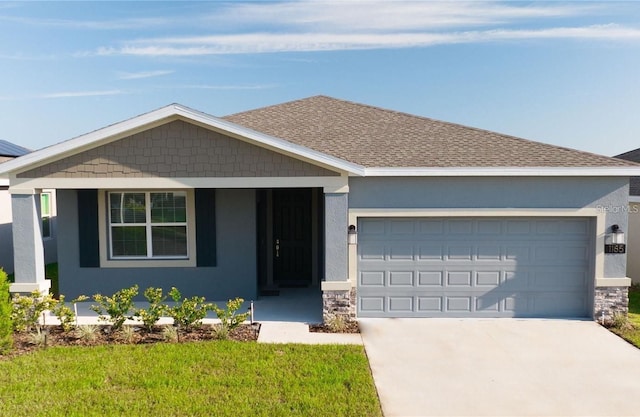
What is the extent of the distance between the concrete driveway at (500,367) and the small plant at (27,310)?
5.73 metres

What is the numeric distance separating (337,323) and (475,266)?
312 centimetres

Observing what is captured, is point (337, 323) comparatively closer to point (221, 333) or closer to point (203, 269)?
point (221, 333)

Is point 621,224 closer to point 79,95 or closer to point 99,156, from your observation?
point 99,156

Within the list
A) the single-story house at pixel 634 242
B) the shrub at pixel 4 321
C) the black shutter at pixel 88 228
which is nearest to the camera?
the shrub at pixel 4 321

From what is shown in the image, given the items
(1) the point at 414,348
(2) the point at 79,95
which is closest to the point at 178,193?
(1) the point at 414,348

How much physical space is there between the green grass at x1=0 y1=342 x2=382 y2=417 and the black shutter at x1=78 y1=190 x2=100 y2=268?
3068mm

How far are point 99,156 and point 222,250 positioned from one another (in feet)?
10.6

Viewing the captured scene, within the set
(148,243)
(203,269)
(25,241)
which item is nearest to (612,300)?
(203,269)

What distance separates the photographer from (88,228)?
371 inches

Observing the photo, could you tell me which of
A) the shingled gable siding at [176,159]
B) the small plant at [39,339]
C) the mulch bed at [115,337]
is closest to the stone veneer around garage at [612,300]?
the shingled gable siding at [176,159]

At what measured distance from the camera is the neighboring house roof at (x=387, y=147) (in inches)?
307

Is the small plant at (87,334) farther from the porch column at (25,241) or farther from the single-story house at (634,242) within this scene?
the single-story house at (634,242)

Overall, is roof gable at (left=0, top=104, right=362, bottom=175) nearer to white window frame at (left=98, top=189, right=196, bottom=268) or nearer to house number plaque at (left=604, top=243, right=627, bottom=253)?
white window frame at (left=98, top=189, right=196, bottom=268)

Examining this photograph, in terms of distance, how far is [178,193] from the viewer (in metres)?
9.53
